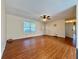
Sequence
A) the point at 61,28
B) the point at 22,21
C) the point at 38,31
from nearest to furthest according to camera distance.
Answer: the point at 22,21 → the point at 61,28 → the point at 38,31

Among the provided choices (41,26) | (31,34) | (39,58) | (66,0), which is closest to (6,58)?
(39,58)

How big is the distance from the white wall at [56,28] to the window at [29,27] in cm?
254

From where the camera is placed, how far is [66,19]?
9.45 m

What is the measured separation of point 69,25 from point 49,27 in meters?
2.84

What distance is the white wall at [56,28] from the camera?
998cm

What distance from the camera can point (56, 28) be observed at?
429 inches

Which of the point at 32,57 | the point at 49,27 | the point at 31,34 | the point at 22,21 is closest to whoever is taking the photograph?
the point at 32,57

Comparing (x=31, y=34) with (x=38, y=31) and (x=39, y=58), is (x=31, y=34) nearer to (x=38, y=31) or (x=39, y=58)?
(x=38, y=31)

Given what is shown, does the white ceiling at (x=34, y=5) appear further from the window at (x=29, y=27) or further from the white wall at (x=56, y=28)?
the white wall at (x=56, y=28)

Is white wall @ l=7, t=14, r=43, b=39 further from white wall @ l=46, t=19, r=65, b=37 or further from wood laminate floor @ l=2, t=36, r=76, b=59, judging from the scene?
white wall @ l=46, t=19, r=65, b=37

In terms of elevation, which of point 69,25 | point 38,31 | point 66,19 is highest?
point 66,19

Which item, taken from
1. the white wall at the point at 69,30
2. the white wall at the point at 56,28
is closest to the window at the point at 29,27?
the white wall at the point at 56,28

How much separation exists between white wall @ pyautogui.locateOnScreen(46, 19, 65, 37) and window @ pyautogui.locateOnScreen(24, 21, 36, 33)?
8.33ft

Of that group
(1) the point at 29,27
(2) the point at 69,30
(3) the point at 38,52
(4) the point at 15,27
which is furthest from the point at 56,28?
(3) the point at 38,52
